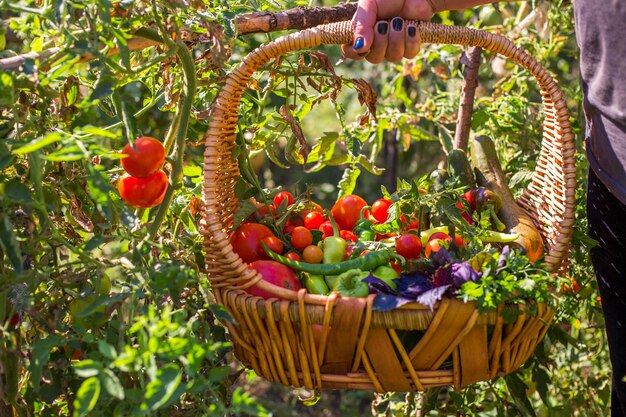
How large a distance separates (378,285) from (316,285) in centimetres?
13

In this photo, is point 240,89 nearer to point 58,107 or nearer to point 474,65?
point 58,107

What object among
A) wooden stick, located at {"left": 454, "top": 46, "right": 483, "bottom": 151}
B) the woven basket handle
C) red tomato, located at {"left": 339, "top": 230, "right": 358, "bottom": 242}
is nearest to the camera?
the woven basket handle

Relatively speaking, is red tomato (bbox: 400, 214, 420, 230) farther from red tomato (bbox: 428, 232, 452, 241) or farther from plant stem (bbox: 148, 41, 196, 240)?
plant stem (bbox: 148, 41, 196, 240)

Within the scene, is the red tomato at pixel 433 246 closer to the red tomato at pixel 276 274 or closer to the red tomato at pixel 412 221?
the red tomato at pixel 412 221

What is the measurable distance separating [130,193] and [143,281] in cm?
19

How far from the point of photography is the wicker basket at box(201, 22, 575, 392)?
120 centimetres

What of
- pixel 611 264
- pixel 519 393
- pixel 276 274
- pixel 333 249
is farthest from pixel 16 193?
pixel 519 393

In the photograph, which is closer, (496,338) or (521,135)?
(496,338)

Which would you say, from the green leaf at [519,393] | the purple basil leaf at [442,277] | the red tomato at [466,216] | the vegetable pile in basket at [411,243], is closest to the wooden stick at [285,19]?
the vegetable pile in basket at [411,243]

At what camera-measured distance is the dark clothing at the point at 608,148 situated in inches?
46.9

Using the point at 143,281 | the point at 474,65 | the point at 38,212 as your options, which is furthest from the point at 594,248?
the point at 38,212

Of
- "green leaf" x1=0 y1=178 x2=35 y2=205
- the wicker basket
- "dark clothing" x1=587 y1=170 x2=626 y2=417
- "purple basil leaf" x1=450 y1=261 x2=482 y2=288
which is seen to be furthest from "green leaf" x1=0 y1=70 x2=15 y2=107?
"dark clothing" x1=587 y1=170 x2=626 y2=417

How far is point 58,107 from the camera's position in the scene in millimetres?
1367

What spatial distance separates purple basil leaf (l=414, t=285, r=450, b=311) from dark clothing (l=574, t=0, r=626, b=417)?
1.08ft
